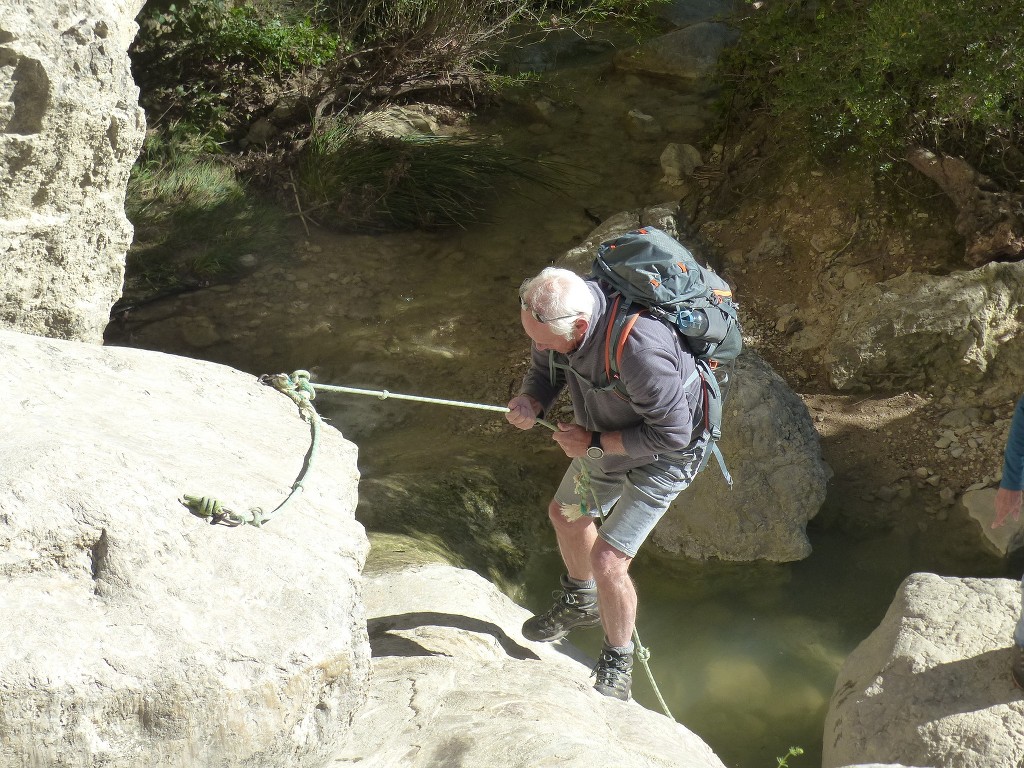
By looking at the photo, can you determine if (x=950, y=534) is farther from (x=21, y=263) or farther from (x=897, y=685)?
(x=21, y=263)

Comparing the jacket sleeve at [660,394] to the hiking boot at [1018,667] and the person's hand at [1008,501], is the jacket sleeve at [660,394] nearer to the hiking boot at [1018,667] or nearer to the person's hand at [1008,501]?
the person's hand at [1008,501]

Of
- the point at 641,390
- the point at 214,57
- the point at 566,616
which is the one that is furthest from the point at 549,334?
the point at 214,57

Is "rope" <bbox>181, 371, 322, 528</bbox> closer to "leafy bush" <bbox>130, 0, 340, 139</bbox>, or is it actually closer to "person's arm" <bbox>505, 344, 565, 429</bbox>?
"person's arm" <bbox>505, 344, 565, 429</bbox>

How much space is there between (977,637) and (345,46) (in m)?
5.87

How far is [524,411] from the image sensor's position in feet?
9.54

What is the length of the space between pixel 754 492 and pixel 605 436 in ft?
5.72

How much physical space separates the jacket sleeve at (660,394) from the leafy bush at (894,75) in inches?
101

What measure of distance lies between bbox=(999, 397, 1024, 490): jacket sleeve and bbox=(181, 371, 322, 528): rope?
80.3 inches

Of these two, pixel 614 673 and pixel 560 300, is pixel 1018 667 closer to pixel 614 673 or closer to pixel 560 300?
pixel 614 673

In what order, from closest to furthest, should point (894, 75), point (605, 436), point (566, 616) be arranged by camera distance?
point (605, 436)
point (566, 616)
point (894, 75)

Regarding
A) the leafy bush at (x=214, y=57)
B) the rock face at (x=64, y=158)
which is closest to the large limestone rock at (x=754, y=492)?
the rock face at (x=64, y=158)

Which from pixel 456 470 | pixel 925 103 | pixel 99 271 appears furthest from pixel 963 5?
pixel 99 271

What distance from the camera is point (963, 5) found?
415 cm

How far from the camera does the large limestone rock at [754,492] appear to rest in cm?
423
